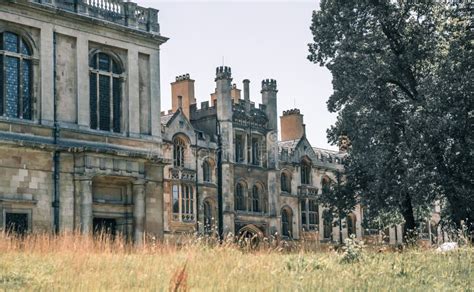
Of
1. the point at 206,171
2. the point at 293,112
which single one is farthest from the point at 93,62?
the point at 293,112

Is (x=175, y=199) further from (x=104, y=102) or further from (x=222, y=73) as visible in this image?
(x=104, y=102)

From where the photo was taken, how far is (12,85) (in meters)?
31.2

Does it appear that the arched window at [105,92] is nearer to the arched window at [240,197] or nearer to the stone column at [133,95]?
the stone column at [133,95]

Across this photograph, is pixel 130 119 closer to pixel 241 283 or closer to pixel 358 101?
pixel 358 101

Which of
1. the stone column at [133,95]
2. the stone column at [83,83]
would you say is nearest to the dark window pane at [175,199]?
the stone column at [133,95]

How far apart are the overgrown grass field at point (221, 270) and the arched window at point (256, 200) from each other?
35.8 meters

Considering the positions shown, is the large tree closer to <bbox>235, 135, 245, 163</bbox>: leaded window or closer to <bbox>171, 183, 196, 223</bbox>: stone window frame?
<bbox>171, 183, 196, 223</bbox>: stone window frame

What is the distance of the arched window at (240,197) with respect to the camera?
54.8 m

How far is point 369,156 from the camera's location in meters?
34.1

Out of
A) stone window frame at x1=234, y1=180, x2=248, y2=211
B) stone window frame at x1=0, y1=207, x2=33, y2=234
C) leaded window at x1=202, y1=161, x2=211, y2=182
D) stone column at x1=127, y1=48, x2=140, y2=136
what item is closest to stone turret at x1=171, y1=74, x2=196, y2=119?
leaded window at x1=202, y1=161, x2=211, y2=182

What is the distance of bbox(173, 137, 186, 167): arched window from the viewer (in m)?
50.4

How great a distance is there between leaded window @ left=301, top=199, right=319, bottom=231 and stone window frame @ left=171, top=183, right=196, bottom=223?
42.9 ft

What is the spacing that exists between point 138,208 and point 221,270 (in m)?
18.1

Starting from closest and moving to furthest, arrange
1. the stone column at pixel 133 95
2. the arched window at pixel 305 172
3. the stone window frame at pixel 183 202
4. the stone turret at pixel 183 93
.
Answer: the stone column at pixel 133 95 < the stone window frame at pixel 183 202 < the stone turret at pixel 183 93 < the arched window at pixel 305 172
